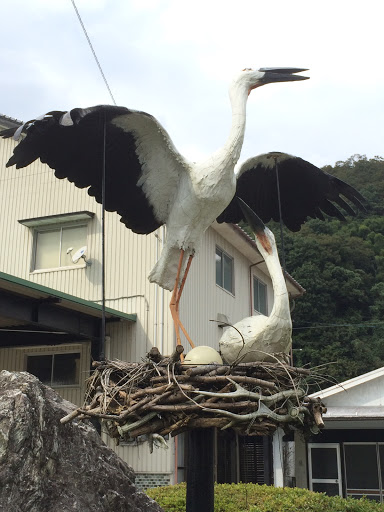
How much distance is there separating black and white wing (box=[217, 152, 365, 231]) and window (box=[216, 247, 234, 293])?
8441 mm

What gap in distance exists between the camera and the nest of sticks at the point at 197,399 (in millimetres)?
3580

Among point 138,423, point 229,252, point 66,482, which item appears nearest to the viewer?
point 138,423

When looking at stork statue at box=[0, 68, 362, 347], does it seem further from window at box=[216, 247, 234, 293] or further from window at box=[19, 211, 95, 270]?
window at box=[216, 247, 234, 293]

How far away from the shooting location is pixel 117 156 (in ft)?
17.0

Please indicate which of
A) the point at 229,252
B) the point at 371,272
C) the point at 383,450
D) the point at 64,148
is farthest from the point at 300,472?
the point at 371,272

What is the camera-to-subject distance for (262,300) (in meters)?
17.8

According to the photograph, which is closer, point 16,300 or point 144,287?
point 16,300

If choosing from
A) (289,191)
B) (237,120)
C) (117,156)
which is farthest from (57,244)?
(237,120)

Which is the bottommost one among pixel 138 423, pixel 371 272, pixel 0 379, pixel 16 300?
pixel 138 423

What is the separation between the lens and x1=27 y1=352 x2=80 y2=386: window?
12812 mm

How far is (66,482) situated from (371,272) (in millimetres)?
29722

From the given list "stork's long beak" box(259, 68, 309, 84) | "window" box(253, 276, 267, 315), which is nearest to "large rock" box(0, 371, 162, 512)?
"stork's long beak" box(259, 68, 309, 84)

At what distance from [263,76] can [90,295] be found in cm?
857

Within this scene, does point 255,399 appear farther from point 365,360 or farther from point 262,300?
point 365,360
